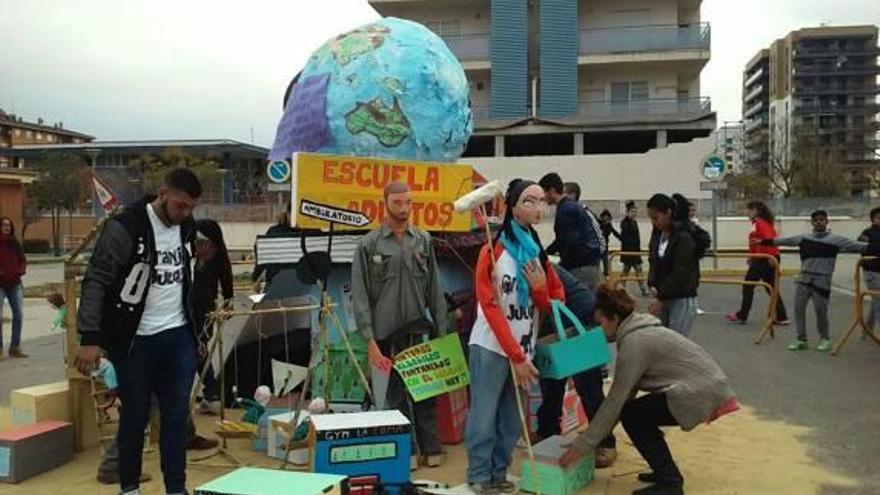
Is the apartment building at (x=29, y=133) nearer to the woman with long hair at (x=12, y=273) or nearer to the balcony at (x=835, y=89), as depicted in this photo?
the woman with long hair at (x=12, y=273)

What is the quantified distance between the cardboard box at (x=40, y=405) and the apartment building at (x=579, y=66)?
34.7m

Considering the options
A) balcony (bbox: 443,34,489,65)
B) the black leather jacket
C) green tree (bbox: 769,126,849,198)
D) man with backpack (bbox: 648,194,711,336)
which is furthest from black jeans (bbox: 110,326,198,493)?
green tree (bbox: 769,126,849,198)

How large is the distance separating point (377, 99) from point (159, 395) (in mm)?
3047

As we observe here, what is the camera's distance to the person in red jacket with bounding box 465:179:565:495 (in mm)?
4871

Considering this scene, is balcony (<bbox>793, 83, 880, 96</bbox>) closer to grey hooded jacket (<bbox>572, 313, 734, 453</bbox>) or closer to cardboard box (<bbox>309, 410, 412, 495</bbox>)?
grey hooded jacket (<bbox>572, 313, 734, 453</bbox>)

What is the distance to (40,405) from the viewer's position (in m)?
5.96

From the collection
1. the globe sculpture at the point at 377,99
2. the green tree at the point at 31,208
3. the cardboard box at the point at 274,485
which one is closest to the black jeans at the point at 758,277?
the globe sculpture at the point at 377,99

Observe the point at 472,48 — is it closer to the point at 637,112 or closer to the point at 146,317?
the point at 637,112

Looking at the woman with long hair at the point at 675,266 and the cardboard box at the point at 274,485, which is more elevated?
the woman with long hair at the point at 675,266

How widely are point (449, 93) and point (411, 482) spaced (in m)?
3.38

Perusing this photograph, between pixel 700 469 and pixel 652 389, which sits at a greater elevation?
pixel 652 389

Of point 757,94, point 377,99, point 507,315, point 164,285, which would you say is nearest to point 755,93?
point 757,94

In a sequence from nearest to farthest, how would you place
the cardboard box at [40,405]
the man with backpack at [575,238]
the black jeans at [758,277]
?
the cardboard box at [40,405] → the man with backpack at [575,238] → the black jeans at [758,277]

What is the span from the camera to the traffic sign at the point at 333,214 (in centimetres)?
597
